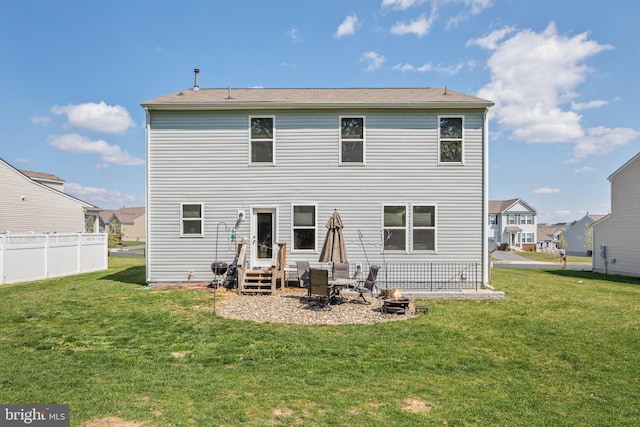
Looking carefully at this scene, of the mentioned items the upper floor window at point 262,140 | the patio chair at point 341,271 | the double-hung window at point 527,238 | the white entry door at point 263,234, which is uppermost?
the upper floor window at point 262,140

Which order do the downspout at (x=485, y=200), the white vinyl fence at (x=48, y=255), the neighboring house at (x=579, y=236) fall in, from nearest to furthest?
1. the downspout at (x=485, y=200)
2. the white vinyl fence at (x=48, y=255)
3. the neighboring house at (x=579, y=236)

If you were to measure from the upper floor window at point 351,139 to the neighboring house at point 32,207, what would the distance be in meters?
20.2

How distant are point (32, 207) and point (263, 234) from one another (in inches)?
714

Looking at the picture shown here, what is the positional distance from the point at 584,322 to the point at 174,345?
Result: 29.8 ft

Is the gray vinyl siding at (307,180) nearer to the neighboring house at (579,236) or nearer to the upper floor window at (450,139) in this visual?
the upper floor window at (450,139)

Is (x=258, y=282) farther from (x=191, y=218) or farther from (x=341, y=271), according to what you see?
(x=191, y=218)

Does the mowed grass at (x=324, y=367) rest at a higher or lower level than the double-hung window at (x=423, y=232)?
lower

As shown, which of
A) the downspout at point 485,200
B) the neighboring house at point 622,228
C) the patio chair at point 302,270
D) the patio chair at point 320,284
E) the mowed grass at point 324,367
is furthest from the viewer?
the neighboring house at point 622,228

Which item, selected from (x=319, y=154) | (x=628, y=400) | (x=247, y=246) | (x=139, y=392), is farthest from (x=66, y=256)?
(x=628, y=400)

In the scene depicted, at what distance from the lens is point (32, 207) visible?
20922mm

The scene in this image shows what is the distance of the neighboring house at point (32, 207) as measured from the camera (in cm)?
1941

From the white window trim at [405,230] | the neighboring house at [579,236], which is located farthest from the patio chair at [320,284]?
the neighboring house at [579,236]

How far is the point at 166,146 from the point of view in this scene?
40.1ft

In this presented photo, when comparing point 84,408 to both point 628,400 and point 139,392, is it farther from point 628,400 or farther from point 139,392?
point 628,400
